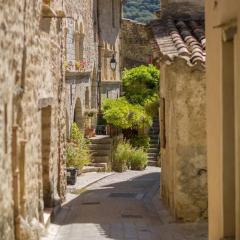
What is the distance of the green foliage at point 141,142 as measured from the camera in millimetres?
24438

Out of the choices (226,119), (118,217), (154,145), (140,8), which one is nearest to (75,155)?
(118,217)

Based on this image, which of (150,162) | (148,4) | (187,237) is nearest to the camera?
(187,237)

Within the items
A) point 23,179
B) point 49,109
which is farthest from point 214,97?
point 49,109

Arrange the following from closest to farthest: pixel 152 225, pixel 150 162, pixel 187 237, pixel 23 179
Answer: pixel 23 179 < pixel 187 237 < pixel 152 225 < pixel 150 162

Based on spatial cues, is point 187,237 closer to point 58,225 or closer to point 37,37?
point 58,225

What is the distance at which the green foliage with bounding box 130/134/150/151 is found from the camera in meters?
24.4

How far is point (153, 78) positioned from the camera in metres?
29.3

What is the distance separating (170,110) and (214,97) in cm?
663

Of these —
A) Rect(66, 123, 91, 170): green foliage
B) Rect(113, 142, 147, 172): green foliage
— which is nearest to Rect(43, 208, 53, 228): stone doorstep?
Rect(66, 123, 91, 170): green foliage

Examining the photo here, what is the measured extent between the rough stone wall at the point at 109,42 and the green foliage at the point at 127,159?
5414 millimetres

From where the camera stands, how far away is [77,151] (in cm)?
1923

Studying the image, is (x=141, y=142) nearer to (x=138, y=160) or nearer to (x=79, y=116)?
(x=138, y=160)

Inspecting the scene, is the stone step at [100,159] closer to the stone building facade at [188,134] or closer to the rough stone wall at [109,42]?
the rough stone wall at [109,42]

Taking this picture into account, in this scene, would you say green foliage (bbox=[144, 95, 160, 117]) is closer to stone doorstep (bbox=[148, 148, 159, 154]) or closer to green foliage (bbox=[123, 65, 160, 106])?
green foliage (bbox=[123, 65, 160, 106])
